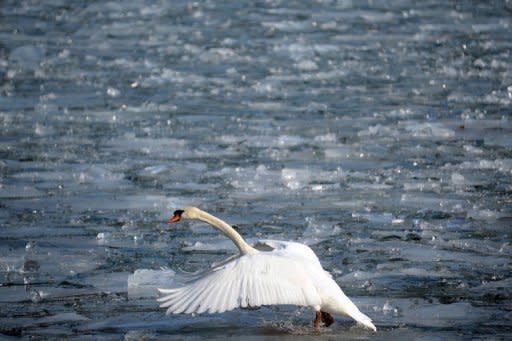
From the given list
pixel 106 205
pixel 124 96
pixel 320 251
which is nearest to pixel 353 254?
pixel 320 251

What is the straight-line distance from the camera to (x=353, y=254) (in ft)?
24.6

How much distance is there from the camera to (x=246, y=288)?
5.90m

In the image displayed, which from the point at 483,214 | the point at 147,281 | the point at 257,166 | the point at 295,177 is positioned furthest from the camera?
the point at 257,166

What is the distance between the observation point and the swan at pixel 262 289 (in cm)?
580

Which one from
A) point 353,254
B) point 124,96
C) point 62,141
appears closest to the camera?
point 353,254

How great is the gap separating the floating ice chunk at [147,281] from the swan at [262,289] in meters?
0.72

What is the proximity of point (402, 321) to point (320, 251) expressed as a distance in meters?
1.42

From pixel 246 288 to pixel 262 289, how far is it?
0.29ft

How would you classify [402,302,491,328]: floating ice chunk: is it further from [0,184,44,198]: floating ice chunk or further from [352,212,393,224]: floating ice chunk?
[0,184,44,198]: floating ice chunk

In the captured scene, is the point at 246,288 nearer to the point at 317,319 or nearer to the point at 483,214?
the point at 317,319

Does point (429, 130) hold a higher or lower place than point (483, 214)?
higher

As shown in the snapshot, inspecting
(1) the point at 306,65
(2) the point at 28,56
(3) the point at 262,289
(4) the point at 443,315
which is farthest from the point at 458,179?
(2) the point at 28,56

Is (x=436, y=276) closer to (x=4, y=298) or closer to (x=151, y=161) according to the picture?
(x=4, y=298)

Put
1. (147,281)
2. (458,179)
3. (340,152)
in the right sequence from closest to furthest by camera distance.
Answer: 1. (147,281)
2. (458,179)
3. (340,152)
